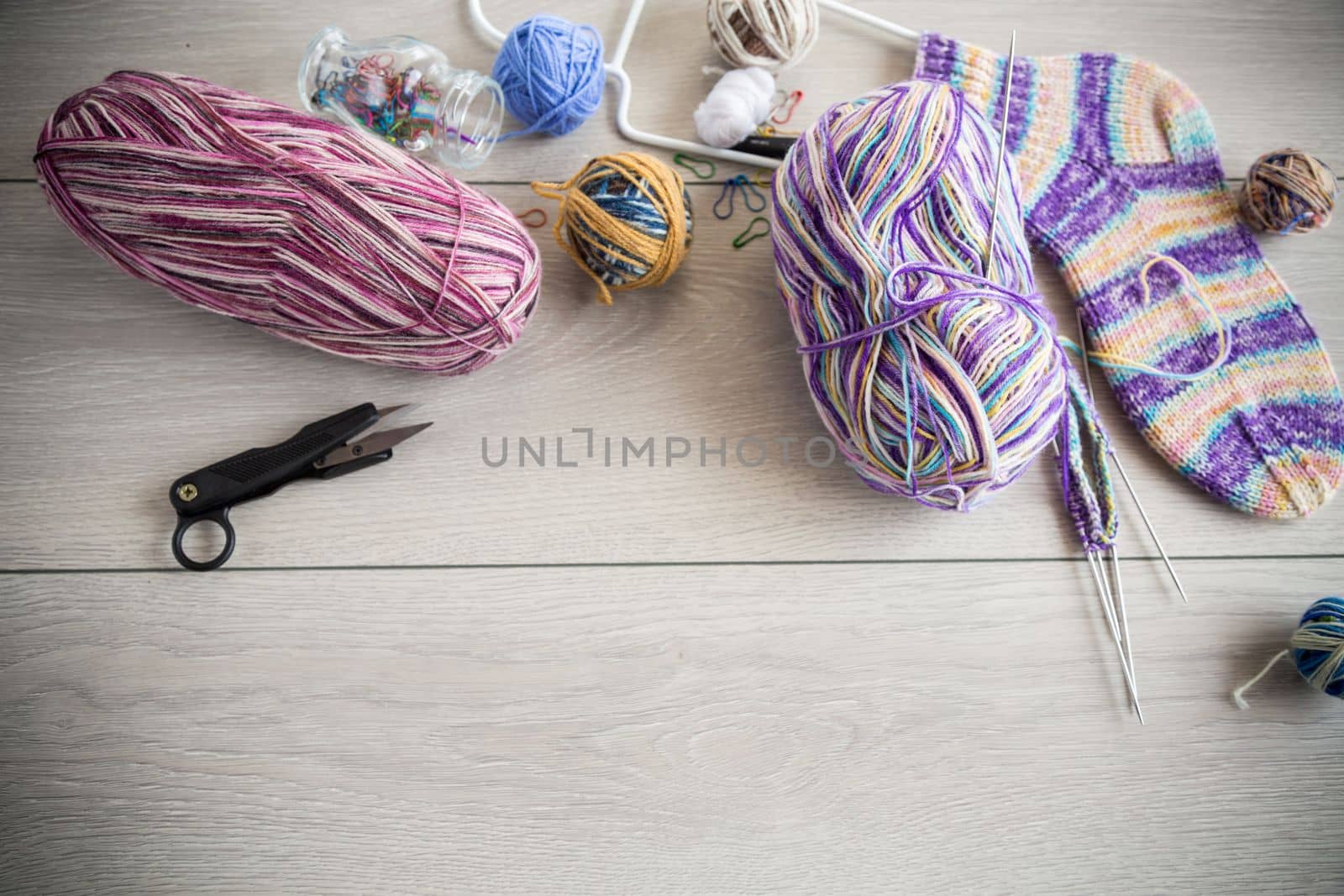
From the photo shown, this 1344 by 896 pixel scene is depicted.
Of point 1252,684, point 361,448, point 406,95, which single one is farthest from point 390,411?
point 1252,684

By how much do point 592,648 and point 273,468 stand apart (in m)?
0.32

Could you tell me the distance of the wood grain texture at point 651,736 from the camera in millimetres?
700

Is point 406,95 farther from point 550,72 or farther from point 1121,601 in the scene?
point 1121,601

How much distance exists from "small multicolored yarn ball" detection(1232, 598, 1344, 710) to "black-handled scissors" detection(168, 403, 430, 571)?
2.62 feet

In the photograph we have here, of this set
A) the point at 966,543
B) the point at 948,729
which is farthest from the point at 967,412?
the point at 948,729

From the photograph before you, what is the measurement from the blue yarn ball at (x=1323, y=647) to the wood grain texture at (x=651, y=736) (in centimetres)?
4

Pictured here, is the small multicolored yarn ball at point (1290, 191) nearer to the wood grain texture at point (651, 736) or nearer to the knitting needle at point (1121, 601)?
the knitting needle at point (1121, 601)

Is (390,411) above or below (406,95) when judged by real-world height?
below

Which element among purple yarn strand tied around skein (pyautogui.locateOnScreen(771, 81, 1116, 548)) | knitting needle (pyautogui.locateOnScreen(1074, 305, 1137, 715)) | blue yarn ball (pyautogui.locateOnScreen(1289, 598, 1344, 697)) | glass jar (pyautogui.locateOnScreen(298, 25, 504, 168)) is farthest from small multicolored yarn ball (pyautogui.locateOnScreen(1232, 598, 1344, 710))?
glass jar (pyautogui.locateOnScreen(298, 25, 504, 168))

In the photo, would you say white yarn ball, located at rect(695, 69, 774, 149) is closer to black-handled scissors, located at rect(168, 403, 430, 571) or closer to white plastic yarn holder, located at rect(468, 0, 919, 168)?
white plastic yarn holder, located at rect(468, 0, 919, 168)

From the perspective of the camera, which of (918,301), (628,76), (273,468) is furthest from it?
(628,76)

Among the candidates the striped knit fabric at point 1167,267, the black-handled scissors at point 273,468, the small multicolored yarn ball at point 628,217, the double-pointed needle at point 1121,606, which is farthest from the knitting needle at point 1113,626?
the black-handled scissors at point 273,468

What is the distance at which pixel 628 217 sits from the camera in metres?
0.68

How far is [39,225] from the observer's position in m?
0.77
